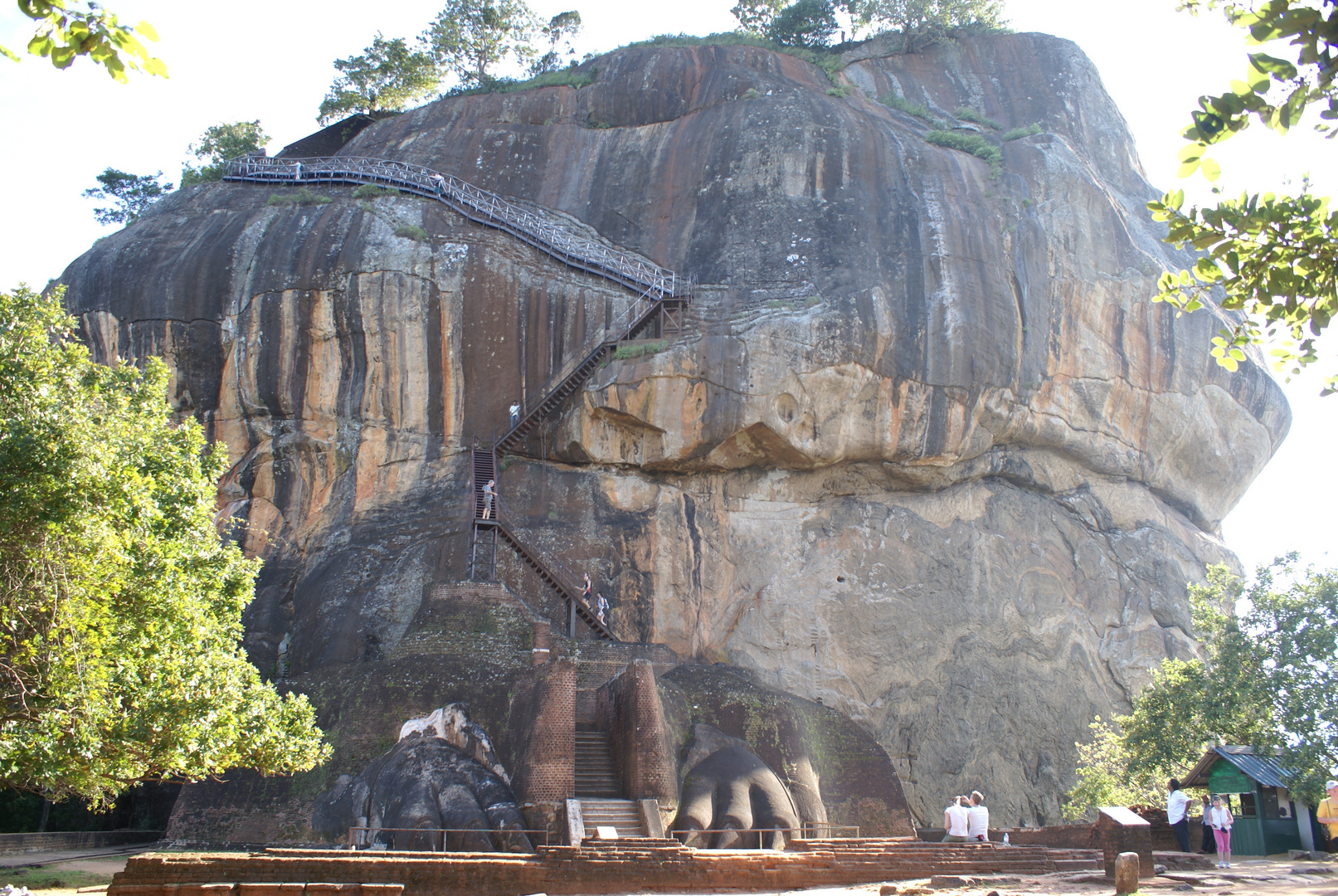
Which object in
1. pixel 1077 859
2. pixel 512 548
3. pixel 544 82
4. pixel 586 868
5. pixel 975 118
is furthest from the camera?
pixel 544 82

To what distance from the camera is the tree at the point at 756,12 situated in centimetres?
4169

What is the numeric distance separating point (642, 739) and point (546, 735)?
1686 millimetres

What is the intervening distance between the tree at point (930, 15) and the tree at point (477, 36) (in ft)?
43.1

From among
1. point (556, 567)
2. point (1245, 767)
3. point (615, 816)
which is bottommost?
point (615, 816)

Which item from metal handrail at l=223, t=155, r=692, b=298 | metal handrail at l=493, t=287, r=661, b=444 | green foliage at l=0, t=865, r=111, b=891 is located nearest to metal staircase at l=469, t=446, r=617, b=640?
metal handrail at l=493, t=287, r=661, b=444

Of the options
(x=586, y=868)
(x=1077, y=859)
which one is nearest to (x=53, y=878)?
(x=586, y=868)

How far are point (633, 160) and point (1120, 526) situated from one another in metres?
18.4

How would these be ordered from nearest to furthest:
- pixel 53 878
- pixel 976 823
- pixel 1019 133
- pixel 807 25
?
pixel 53 878 < pixel 976 823 < pixel 1019 133 < pixel 807 25

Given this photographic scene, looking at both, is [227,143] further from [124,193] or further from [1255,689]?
[1255,689]

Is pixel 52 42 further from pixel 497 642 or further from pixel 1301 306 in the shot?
pixel 497 642

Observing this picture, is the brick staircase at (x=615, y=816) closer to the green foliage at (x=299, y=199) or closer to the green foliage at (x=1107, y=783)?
the green foliage at (x=1107, y=783)

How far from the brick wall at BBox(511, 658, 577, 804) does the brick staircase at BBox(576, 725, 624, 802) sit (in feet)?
1.72

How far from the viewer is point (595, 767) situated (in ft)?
61.8

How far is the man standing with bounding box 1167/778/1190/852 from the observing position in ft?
50.5
